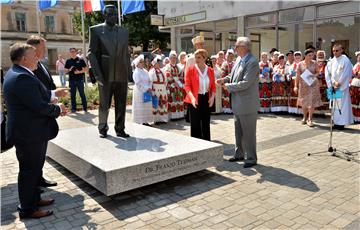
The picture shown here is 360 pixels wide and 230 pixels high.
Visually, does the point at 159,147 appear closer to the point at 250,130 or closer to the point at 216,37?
the point at 250,130

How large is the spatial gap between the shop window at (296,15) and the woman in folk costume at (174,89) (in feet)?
20.9

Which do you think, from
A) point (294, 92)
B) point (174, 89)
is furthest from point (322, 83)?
point (174, 89)

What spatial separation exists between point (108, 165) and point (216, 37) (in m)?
14.0

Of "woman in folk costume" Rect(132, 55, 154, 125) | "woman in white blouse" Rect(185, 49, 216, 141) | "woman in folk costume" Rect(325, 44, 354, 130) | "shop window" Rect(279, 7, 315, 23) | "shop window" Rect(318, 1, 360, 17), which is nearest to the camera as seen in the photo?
"woman in white blouse" Rect(185, 49, 216, 141)

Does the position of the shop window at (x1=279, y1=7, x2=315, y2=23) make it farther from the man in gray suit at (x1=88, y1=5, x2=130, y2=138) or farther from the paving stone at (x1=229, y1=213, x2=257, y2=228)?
the paving stone at (x1=229, y1=213, x2=257, y2=228)

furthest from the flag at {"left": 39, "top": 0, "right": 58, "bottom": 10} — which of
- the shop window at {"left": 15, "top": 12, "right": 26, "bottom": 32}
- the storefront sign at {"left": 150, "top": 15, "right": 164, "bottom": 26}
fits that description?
the shop window at {"left": 15, "top": 12, "right": 26, "bottom": 32}

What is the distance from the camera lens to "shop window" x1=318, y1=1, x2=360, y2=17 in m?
12.0

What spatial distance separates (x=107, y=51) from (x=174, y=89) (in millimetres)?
4520

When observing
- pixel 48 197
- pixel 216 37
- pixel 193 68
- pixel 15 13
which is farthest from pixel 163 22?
pixel 15 13

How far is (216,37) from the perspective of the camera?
681 inches

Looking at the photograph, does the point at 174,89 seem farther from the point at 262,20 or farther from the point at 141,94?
the point at 262,20

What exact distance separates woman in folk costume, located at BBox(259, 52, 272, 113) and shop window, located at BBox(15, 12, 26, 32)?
44243 millimetres

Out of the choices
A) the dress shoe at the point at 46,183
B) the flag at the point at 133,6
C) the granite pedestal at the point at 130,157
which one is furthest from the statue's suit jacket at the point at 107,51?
Answer: the flag at the point at 133,6

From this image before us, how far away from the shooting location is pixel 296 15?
1373 cm
